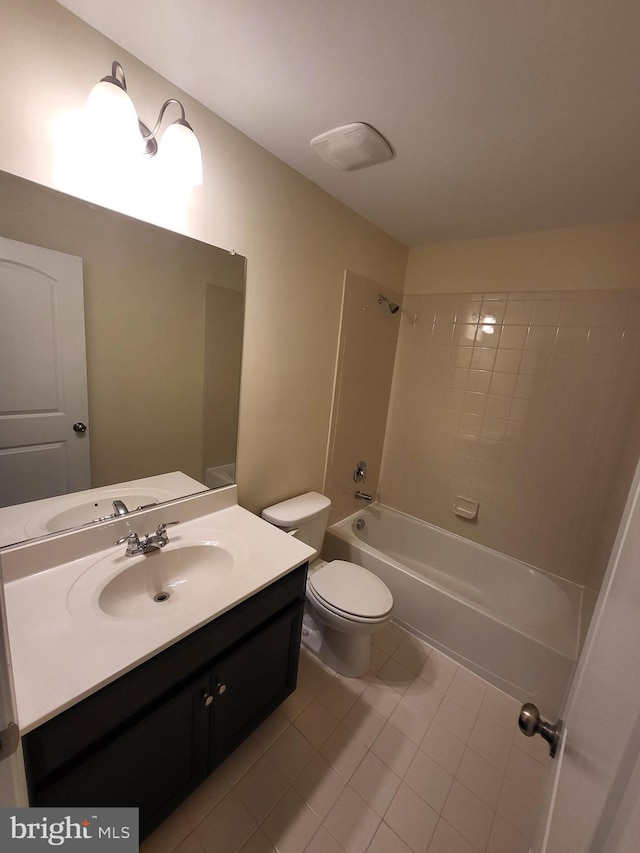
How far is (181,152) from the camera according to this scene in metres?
0.98

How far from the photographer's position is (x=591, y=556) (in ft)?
6.01

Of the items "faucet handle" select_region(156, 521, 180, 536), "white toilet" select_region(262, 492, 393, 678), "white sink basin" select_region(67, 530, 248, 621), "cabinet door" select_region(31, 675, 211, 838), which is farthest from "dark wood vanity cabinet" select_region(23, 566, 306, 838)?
"faucet handle" select_region(156, 521, 180, 536)

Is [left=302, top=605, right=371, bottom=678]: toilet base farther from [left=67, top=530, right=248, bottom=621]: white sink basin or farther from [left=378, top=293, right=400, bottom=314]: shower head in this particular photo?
[left=378, top=293, right=400, bottom=314]: shower head

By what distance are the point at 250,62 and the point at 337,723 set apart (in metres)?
2.33

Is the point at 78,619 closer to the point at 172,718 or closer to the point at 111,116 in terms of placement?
the point at 172,718

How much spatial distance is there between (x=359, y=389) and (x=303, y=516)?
35.1 inches

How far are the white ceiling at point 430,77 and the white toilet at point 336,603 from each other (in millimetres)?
1574

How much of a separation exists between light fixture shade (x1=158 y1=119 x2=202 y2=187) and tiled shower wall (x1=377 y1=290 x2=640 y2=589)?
1654mm

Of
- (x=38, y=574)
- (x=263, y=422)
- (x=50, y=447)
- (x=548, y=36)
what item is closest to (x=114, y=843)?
(x=38, y=574)

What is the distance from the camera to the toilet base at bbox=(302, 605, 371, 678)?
1.59 metres

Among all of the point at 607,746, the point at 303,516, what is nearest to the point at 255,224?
the point at 303,516

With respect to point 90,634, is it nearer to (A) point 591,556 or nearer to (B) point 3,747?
(B) point 3,747

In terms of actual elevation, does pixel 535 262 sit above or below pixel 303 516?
above

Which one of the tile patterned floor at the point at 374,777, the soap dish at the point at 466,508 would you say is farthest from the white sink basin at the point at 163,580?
the soap dish at the point at 466,508
